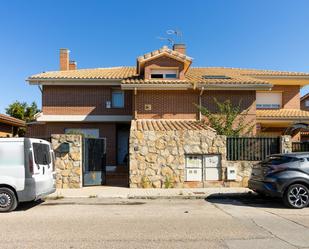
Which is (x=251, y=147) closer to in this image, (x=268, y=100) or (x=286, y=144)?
(x=286, y=144)

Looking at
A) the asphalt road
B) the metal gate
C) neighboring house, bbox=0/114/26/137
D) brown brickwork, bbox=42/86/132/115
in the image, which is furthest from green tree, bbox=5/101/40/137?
the asphalt road

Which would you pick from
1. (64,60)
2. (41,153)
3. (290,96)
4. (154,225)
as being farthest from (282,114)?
(154,225)

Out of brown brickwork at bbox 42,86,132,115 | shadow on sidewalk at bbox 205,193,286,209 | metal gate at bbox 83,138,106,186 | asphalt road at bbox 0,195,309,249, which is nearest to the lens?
asphalt road at bbox 0,195,309,249

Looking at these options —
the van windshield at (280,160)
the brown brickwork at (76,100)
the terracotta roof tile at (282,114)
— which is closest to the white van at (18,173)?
the van windshield at (280,160)

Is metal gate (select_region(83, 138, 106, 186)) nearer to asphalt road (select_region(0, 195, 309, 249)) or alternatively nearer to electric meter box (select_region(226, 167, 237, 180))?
asphalt road (select_region(0, 195, 309, 249))

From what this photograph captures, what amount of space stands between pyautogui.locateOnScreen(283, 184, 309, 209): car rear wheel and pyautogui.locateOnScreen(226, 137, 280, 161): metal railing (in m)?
4.83

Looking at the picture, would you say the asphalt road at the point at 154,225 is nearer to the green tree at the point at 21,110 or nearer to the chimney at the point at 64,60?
the chimney at the point at 64,60

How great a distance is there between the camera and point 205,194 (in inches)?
484

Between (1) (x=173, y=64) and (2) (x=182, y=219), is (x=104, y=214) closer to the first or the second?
(2) (x=182, y=219)

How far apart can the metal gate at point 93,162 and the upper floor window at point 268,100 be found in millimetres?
12453

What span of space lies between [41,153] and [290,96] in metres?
18.9

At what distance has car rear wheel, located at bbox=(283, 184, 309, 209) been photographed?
9.89 meters

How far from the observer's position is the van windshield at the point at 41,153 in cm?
975

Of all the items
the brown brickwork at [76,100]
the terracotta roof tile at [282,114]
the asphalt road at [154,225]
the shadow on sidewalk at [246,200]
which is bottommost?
the shadow on sidewalk at [246,200]
